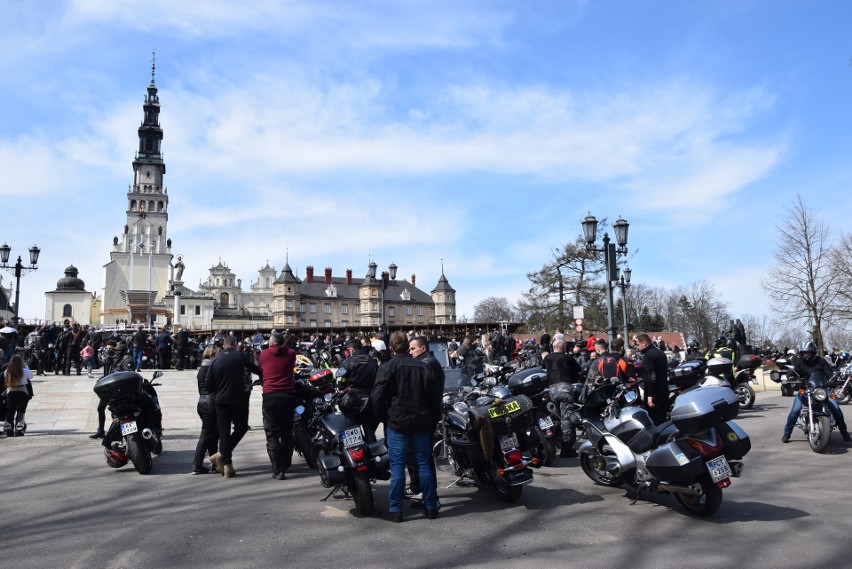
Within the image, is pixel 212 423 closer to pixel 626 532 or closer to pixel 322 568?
pixel 322 568

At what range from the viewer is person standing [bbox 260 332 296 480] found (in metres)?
7.91

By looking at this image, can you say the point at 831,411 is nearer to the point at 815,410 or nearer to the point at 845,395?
the point at 815,410

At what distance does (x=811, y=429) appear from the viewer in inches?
394

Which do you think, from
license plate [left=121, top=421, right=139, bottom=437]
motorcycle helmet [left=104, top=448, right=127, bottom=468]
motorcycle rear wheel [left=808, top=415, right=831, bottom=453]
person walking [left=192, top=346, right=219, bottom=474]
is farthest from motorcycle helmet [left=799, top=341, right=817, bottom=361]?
motorcycle helmet [left=104, top=448, right=127, bottom=468]

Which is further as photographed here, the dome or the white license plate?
the dome

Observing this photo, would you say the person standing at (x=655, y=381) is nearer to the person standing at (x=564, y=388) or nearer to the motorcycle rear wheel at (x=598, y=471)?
the person standing at (x=564, y=388)

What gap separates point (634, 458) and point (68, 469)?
7.08 m

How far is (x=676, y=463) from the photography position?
604 cm

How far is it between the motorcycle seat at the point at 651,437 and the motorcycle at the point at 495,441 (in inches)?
39.6

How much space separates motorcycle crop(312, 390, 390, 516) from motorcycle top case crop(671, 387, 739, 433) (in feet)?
9.23

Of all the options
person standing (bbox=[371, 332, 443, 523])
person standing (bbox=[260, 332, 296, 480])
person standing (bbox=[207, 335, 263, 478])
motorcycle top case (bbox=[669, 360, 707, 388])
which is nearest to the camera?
person standing (bbox=[371, 332, 443, 523])

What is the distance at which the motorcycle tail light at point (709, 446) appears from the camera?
6023mm

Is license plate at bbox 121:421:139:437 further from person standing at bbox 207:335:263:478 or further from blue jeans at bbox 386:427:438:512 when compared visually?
blue jeans at bbox 386:427:438:512

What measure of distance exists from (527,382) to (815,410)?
5.00 m
